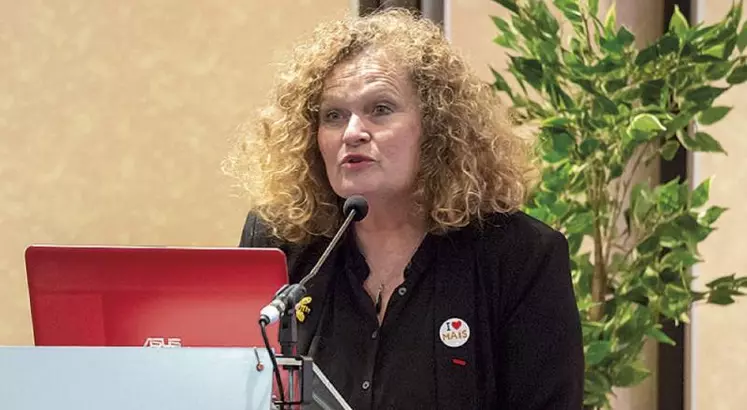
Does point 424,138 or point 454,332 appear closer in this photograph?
point 454,332

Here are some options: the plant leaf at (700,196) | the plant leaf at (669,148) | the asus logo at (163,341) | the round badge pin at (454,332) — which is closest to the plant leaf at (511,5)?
the plant leaf at (669,148)

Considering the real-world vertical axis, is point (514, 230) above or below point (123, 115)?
below

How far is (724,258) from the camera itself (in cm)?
282

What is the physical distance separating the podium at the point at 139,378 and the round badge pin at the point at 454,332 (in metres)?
0.63

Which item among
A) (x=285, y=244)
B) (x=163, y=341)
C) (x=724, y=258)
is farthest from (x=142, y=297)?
(x=724, y=258)

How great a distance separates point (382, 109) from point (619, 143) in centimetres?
68

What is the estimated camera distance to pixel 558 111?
2170 millimetres

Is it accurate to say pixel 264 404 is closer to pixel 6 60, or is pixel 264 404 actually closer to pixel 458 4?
pixel 6 60

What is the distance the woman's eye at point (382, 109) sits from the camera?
5.60 feet

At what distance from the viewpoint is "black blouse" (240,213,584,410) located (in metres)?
1.60

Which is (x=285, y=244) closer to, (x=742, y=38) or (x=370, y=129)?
(x=370, y=129)

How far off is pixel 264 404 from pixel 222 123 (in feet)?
5.82

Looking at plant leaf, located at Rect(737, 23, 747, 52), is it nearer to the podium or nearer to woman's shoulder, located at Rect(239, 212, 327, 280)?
woman's shoulder, located at Rect(239, 212, 327, 280)

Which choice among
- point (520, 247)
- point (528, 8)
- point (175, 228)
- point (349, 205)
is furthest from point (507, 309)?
point (175, 228)
